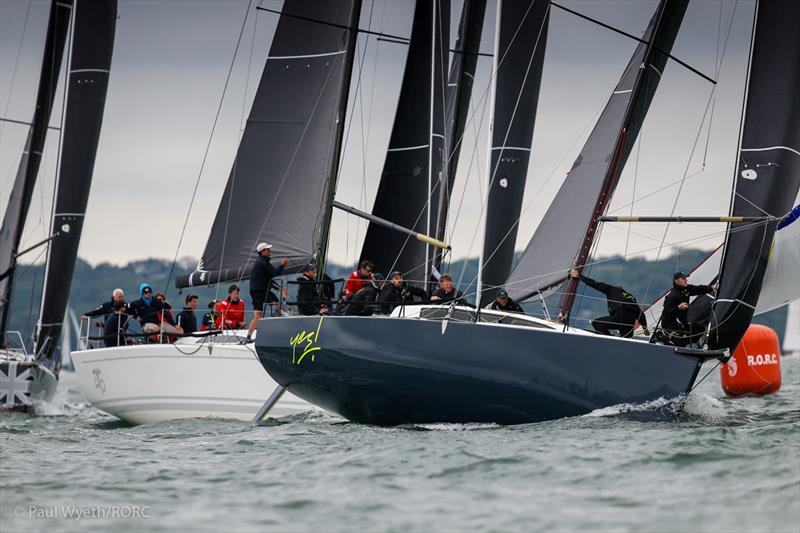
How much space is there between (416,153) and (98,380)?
17.2 feet

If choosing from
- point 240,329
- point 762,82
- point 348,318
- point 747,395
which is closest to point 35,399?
point 240,329

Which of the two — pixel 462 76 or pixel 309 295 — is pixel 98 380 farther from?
pixel 462 76

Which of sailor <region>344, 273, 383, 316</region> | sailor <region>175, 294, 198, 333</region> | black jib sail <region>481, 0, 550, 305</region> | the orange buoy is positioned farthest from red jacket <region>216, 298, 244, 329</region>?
the orange buoy

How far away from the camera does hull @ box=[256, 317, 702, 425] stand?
10711 mm

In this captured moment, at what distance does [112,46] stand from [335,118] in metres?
6.56

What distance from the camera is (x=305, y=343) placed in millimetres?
11859

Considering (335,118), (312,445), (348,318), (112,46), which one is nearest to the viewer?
(312,445)

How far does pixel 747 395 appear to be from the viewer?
17234 mm

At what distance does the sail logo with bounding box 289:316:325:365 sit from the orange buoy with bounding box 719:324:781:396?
757 centimetres

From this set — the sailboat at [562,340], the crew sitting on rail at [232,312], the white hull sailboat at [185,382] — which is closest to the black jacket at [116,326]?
the white hull sailboat at [185,382]

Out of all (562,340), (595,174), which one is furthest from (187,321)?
(562,340)

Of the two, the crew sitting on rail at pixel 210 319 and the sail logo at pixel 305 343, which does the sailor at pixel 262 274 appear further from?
the sail logo at pixel 305 343

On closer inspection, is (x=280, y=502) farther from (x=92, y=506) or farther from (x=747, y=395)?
(x=747, y=395)

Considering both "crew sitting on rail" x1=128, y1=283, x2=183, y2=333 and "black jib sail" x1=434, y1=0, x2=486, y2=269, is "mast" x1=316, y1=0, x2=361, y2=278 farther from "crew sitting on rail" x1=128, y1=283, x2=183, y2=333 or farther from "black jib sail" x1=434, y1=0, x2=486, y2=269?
"crew sitting on rail" x1=128, y1=283, x2=183, y2=333
